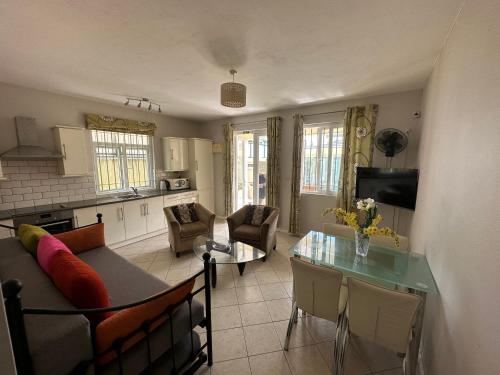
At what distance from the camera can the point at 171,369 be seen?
1.33m

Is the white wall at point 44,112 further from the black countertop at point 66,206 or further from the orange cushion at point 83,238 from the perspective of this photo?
the orange cushion at point 83,238

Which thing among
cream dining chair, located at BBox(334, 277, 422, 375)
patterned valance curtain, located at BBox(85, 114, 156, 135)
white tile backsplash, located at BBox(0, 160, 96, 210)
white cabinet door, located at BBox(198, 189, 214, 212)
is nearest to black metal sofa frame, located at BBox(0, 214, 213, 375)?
cream dining chair, located at BBox(334, 277, 422, 375)

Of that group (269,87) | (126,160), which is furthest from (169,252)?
(269,87)

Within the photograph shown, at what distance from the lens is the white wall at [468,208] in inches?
32.4

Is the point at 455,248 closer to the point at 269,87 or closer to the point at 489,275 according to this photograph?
the point at 489,275

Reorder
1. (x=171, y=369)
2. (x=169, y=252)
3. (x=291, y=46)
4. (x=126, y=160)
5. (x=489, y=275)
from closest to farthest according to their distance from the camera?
(x=489, y=275)
(x=171, y=369)
(x=291, y=46)
(x=169, y=252)
(x=126, y=160)

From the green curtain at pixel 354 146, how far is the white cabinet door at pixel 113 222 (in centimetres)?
384

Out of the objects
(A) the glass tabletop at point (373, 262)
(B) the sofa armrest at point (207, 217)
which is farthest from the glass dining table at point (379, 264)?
(B) the sofa armrest at point (207, 217)

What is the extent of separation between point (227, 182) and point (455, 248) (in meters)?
4.36

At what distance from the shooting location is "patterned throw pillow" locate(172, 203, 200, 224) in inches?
141

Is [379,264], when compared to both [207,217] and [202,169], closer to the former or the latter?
[207,217]

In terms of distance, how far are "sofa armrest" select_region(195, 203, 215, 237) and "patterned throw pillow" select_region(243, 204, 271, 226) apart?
1.88 feet

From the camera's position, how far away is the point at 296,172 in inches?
159

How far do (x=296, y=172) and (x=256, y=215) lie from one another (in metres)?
1.21
